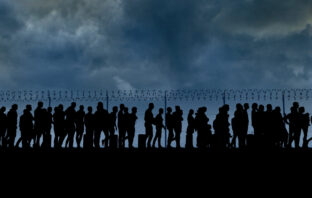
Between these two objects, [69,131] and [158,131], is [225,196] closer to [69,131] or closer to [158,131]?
[158,131]

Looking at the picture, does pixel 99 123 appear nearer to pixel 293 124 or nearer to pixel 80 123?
pixel 80 123

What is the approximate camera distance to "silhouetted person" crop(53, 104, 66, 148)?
14578 mm

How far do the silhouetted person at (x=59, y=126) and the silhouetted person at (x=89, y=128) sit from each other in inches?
32.9

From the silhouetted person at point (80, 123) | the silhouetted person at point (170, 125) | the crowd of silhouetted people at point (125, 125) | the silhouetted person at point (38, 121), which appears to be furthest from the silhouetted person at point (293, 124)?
the silhouetted person at point (38, 121)

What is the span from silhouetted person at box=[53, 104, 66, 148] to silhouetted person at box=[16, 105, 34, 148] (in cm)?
88

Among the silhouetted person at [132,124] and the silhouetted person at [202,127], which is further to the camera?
the silhouetted person at [202,127]

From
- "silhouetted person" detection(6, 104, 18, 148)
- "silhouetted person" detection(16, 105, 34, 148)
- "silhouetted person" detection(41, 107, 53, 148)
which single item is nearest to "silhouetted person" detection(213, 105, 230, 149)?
"silhouetted person" detection(41, 107, 53, 148)

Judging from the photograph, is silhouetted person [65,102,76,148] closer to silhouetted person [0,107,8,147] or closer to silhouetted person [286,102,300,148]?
silhouetted person [0,107,8,147]

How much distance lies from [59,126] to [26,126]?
119 cm

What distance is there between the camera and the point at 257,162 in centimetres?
1151

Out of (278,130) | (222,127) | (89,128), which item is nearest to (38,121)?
(89,128)

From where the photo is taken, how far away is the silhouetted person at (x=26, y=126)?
14477 mm

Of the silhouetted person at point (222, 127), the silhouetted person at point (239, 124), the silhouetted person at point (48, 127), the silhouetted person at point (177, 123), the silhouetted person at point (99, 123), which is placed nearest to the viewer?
the silhouetted person at point (239, 124)

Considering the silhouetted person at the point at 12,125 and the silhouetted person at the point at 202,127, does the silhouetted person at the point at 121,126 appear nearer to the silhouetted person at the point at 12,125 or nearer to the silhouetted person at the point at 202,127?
the silhouetted person at the point at 202,127
